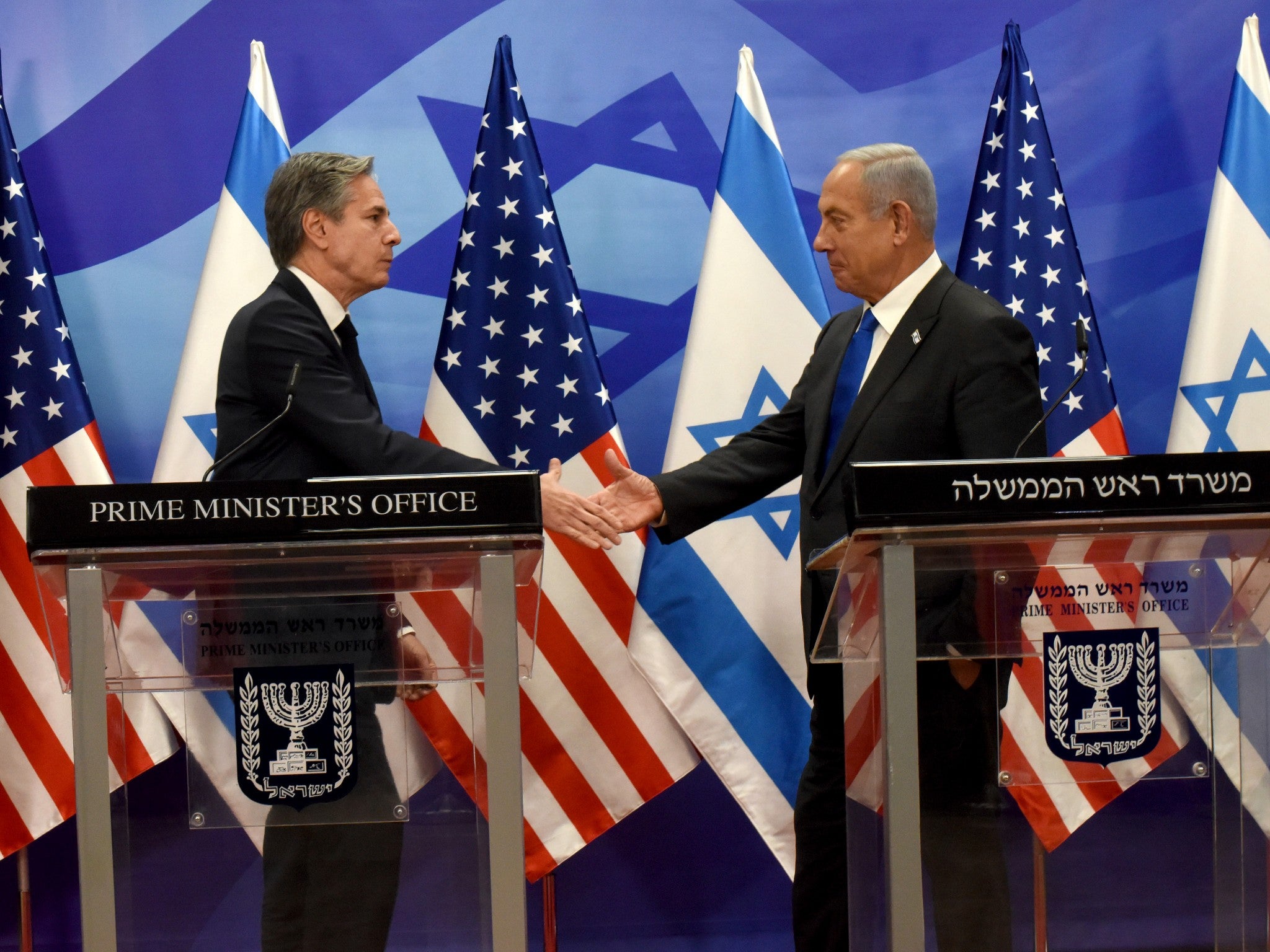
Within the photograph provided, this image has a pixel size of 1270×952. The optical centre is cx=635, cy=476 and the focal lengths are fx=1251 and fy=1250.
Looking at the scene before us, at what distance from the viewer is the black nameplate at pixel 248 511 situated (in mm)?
1561

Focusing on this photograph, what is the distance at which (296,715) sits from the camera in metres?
1.59

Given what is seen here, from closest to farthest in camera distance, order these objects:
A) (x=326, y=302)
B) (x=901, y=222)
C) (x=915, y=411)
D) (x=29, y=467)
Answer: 1. (x=915, y=411)
2. (x=326, y=302)
3. (x=901, y=222)
4. (x=29, y=467)

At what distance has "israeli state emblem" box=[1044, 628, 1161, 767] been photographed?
5.13 ft

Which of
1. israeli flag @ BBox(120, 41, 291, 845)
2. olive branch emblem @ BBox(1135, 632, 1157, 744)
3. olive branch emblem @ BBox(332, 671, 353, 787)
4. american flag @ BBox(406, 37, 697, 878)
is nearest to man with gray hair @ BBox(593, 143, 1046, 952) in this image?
american flag @ BBox(406, 37, 697, 878)

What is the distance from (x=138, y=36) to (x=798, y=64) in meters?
1.82

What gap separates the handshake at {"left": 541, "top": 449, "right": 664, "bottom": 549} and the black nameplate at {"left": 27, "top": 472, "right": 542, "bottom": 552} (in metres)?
0.78

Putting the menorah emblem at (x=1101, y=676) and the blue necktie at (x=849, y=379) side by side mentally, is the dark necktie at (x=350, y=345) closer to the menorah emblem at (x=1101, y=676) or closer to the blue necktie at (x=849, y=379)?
the blue necktie at (x=849, y=379)

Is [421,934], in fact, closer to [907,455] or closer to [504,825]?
[504,825]

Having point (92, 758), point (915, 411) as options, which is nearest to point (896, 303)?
point (915, 411)

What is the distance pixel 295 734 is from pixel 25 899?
1.84 m

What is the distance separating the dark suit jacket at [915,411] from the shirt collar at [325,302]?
0.73m

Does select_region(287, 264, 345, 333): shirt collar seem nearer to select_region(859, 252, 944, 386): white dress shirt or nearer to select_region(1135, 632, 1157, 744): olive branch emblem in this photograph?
select_region(859, 252, 944, 386): white dress shirt

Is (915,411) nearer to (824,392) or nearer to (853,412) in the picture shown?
(853,412)

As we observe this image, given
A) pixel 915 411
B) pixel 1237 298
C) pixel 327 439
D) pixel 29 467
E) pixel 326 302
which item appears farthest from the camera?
pixel 1237 298
